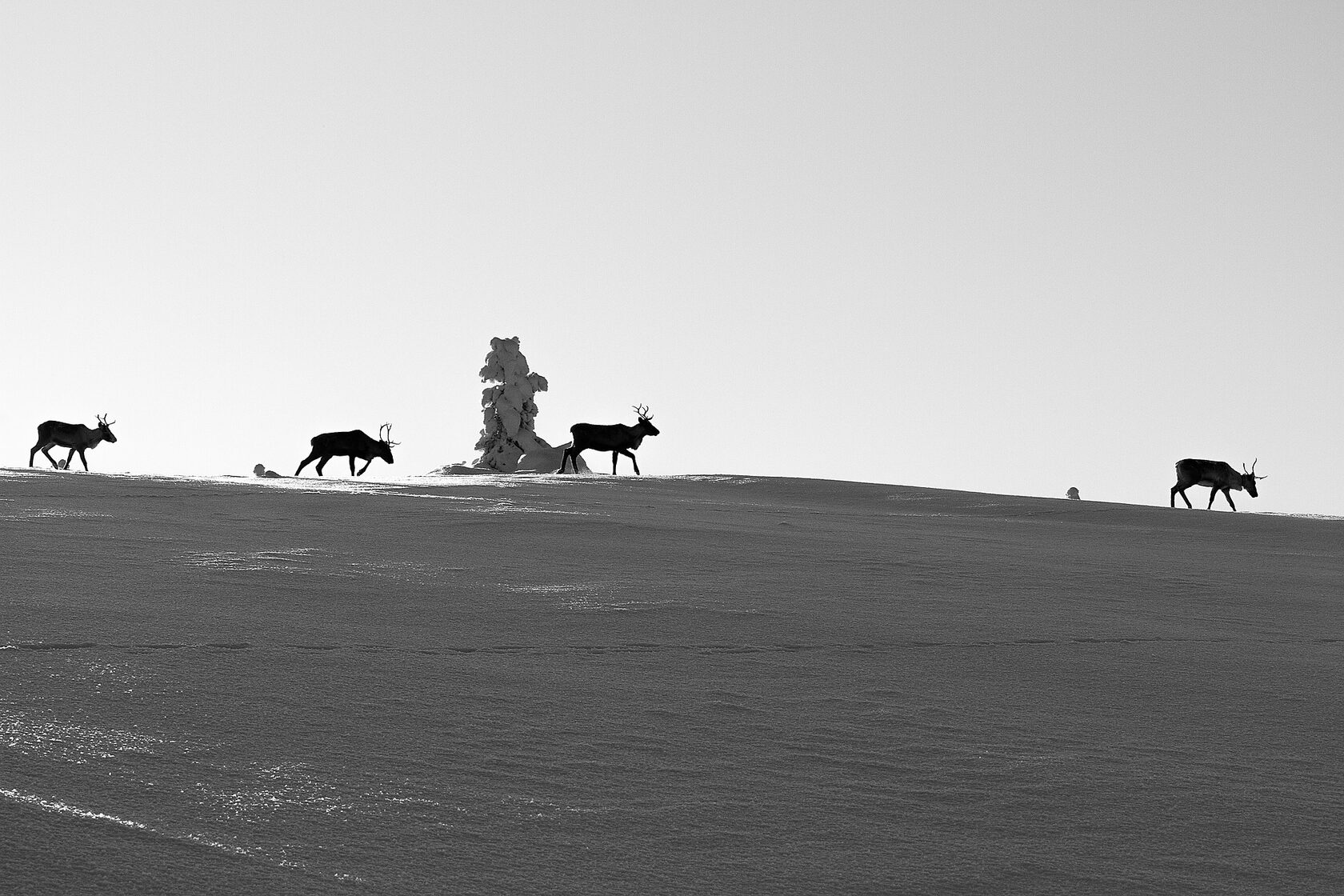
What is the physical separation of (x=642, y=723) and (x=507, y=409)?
4448cm

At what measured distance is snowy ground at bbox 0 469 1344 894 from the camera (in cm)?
284

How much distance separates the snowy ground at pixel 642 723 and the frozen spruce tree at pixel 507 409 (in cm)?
3995

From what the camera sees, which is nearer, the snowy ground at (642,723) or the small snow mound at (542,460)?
the snowy ground at (642,723)

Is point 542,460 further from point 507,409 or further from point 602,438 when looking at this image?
point 602,438

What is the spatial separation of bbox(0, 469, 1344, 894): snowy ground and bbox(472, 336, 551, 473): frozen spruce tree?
131 ft

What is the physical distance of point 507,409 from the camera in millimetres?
48031

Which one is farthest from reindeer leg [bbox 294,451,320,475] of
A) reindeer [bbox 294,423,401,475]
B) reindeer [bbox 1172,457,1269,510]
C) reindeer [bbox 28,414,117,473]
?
reindeer [bbox 1172,457,1269,510]

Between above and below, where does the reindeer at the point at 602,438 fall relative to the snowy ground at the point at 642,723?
above

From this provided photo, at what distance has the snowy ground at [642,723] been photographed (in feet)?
9.32

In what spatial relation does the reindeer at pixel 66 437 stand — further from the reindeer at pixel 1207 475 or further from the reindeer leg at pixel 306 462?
the reindeer at pixel 1207 475

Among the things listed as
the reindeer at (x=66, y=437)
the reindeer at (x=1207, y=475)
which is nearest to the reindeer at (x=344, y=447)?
the reindeer at (x=66, y=437)

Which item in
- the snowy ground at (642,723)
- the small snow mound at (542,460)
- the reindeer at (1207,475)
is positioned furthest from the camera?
the small snow mound at (542,460)

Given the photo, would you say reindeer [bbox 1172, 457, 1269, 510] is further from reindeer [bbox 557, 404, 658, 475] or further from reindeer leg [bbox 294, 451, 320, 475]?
reindeer leg [bbox 294, 451, 320, 475]

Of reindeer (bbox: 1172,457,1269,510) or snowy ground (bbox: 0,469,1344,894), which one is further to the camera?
reindeer (bbox: 1172,457,1269,510)
